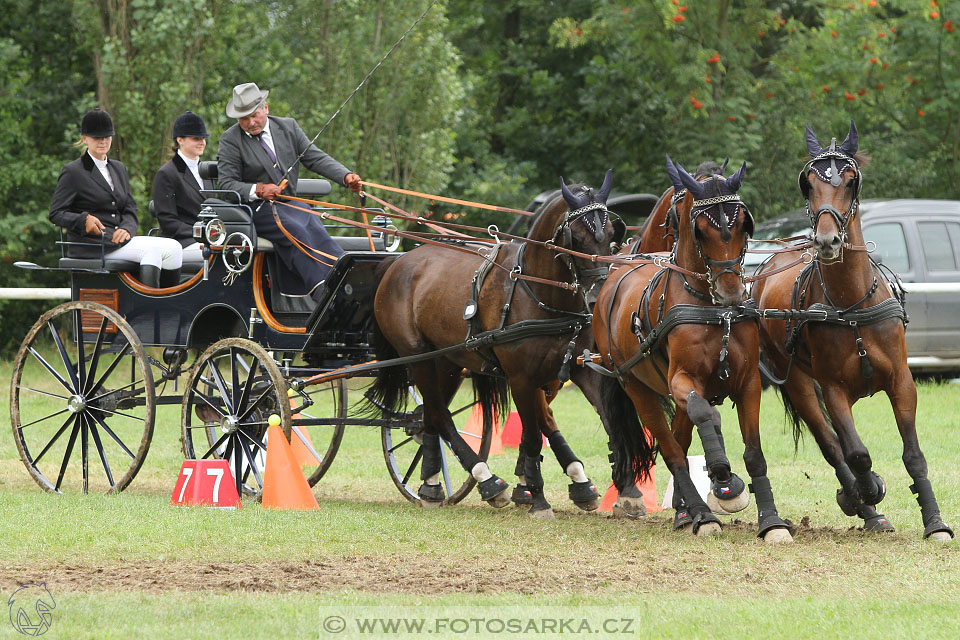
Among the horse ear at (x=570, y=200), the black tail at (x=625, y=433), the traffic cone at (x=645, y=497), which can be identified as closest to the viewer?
the horse ear at (x=570, y=200)

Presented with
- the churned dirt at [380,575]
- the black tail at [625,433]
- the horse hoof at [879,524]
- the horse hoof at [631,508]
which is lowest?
the horse hoof at [631,508]

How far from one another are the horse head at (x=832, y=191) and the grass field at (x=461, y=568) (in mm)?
1601

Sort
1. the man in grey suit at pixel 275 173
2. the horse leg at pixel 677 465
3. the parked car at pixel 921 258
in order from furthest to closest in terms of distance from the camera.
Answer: the parked car at pixel 921 258 < the man in grey suit at pixel 275 173 < the horse leg at pixel 677 465

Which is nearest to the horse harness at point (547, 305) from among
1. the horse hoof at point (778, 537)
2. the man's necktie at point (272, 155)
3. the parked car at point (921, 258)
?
the horse hoof at point (778, 537)

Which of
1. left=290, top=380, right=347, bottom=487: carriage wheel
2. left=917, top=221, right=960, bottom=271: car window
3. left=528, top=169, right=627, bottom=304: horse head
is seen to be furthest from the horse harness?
left=917, top=221, right=960, bottom=271: car window

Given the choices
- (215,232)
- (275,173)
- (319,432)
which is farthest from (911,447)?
(319,432)

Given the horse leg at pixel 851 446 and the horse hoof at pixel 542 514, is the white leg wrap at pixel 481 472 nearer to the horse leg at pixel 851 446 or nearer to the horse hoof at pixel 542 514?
the horse hoof at pixel 542 514

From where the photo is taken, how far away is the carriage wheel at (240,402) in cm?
843

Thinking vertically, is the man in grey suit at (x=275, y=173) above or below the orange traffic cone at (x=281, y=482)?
above

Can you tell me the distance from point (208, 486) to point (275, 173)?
96.2 inches

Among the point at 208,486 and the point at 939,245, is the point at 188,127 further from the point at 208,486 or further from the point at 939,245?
the point at 939,245

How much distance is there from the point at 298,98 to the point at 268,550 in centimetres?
1124

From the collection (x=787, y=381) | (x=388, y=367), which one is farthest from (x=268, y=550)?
(x=787, y=381)

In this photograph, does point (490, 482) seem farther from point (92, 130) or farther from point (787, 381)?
point (92, 130)
